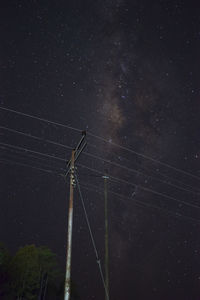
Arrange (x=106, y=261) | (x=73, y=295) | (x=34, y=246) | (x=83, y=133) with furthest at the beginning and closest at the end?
(x=73, y=295), (x=34, y=246), (x=106, y=261), (x=83, y=133)

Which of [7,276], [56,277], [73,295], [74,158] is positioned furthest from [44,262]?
[74,158]

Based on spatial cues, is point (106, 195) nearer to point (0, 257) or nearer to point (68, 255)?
point (68, 255)

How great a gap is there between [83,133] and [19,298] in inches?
1458

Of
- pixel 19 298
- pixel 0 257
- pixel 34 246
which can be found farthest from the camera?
pixel 34 246

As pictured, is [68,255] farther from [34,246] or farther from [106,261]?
[34,246]

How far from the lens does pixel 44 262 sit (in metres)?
50.2

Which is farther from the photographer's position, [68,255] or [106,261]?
[106,261]

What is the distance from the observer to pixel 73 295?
2195 inches

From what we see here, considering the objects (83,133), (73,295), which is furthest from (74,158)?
(73,295)

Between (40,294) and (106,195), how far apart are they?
94.5ft

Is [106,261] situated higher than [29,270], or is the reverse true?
[29,270]

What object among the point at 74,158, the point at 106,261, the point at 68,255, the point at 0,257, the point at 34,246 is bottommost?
the point at 68,255

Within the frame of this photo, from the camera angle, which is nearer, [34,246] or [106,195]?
[106,195]

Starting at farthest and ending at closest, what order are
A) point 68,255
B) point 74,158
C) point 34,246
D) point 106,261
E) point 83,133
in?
1. point 34,246
2. point 106,261
3. point 74,158
4. point 83,133
5. point 68,255
